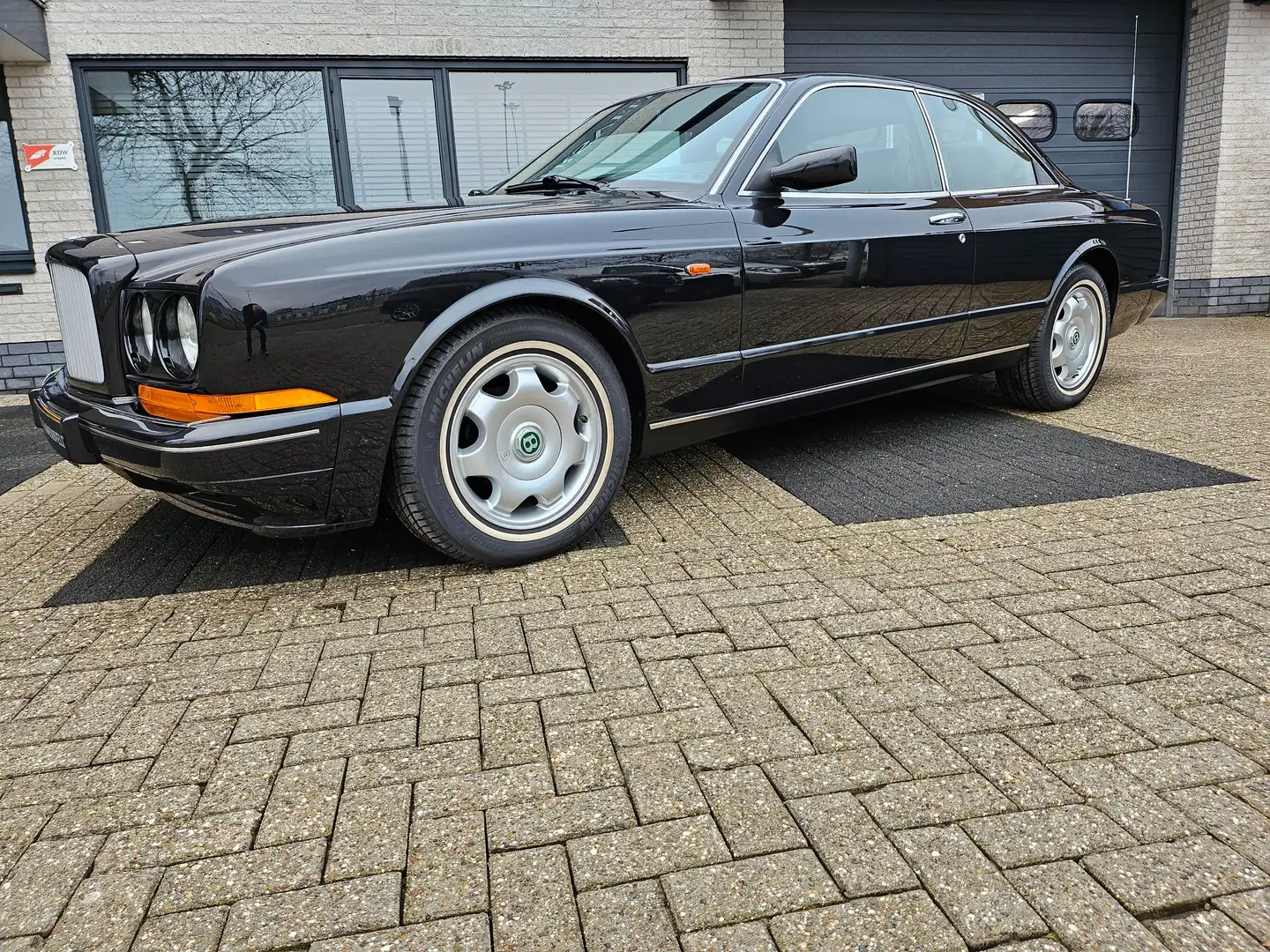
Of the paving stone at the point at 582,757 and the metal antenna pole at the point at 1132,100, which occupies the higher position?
the metal antenna pole at the point at 1132,100

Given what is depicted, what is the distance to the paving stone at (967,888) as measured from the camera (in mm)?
1448

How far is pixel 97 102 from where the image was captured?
7750 mm

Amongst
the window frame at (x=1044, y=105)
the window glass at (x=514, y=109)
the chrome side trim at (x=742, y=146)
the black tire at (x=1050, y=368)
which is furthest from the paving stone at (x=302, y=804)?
the window frame at (x=1044, y=105)

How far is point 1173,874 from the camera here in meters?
1.55

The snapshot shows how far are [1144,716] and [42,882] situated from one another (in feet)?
7.08

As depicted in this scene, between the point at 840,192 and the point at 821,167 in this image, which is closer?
the point at 821,167

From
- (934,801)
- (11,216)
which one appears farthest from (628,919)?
(11,216)

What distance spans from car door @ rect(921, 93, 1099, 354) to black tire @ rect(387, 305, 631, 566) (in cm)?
215

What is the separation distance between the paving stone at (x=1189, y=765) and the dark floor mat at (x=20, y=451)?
13.9 feet

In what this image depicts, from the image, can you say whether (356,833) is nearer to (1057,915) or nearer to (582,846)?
(582,846)

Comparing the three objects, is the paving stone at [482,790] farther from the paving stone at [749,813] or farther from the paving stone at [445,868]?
the paving stone at [749,813]

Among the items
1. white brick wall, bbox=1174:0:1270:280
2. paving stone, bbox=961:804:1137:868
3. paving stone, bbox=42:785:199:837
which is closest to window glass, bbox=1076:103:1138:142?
white brick wall, bbox=1174:0:1270:280

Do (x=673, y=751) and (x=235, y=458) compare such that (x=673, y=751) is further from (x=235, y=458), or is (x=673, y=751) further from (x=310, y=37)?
(x=310, y=37)

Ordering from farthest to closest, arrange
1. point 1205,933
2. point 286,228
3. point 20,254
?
1. point 20,254
2. point 286,228
3. point 1205,933
